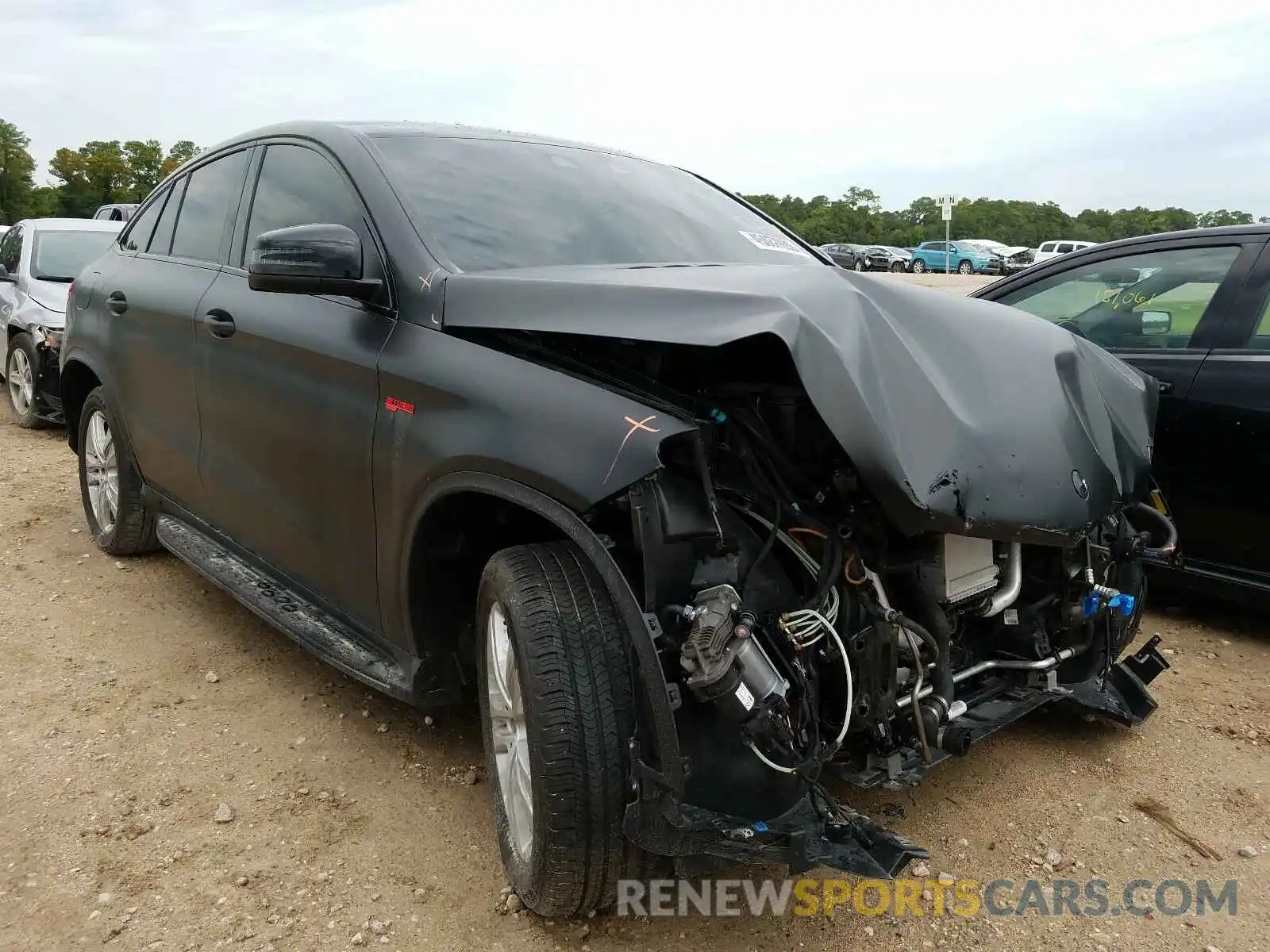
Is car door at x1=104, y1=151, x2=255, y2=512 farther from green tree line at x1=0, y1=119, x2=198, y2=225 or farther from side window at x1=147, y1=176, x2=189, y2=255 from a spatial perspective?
green tree line at x1=0, y1=119, x2=198, y2=225

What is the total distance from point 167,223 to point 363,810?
284 cm

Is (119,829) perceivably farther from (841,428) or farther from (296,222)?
(841,428)

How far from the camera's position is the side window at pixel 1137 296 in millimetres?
4090

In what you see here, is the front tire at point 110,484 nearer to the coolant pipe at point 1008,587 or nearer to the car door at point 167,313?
the car door at point 167,313

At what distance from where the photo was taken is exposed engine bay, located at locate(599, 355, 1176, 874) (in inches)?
78.3

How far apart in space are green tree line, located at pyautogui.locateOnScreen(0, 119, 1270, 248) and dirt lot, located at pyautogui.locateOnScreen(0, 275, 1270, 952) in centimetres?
4898

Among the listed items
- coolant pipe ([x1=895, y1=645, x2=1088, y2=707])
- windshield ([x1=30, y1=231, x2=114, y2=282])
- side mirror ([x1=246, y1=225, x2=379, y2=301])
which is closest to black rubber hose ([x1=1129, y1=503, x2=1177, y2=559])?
coolant pipe ([x1=895, y1=645, x2=1088, y2=707])

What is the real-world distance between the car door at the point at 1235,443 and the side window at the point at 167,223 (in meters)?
4.15

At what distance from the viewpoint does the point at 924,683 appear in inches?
91.7

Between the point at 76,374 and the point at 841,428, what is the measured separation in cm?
440

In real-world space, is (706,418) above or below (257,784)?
above

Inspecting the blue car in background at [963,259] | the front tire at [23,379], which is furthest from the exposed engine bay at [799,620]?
the blue car in background at [963,259]

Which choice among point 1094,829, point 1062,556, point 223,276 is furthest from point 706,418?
point 223,276

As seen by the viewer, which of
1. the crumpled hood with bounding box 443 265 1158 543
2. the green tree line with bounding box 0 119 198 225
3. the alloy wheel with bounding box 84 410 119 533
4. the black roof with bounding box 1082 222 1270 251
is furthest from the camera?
the green tree line with bounding box 0 119 198 225
